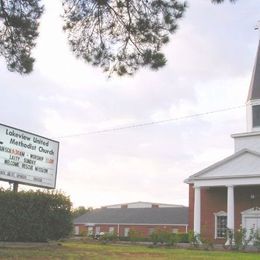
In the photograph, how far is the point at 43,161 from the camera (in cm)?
2883

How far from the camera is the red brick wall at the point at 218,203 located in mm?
43031

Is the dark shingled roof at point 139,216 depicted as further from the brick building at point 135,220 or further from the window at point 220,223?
the window at point 220,223

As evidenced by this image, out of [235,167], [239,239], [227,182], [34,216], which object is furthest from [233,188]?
[34,216]

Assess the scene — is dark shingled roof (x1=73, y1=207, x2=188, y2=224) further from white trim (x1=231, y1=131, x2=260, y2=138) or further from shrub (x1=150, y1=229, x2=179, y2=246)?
shrub (x1=150, y1=229, x2=179, y2=246)

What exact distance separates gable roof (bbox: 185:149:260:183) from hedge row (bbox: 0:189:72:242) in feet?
56.1

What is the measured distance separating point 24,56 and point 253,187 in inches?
1245

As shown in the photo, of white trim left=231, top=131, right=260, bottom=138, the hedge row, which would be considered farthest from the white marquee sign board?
white trim left=231, top=131, right=260, bottom=138

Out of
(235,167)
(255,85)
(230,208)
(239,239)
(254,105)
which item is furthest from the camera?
(255,85)

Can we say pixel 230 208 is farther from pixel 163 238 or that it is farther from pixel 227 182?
pixel 163 238

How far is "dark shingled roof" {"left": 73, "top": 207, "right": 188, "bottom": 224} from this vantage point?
69.6 m

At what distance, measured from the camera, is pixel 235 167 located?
4197 cm

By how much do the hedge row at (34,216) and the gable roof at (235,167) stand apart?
17100 millimetres

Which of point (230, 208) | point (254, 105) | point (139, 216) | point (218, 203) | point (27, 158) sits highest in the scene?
point (254, 105)

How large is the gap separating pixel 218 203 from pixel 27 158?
70.4 ft
